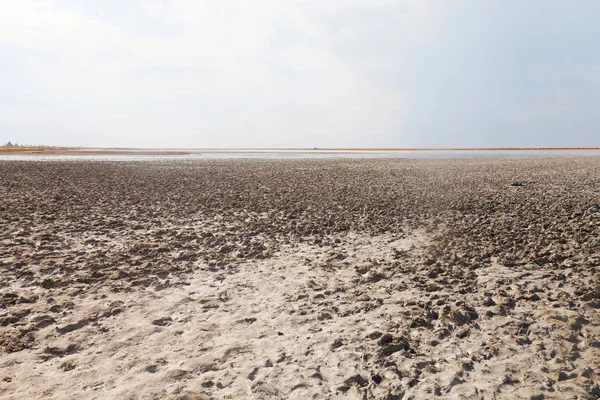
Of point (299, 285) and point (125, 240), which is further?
point (125, 240)

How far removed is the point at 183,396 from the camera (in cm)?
376

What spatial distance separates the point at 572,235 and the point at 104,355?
9.50 metres

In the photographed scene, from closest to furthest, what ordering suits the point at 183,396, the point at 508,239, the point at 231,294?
the point at 183,396, the point at 231,294, the point at 508,239

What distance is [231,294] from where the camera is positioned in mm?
6398

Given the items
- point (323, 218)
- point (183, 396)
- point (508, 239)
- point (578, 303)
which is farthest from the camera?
point (323, 218)

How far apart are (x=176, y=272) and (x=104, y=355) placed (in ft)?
9.27

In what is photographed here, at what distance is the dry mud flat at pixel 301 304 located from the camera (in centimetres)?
407

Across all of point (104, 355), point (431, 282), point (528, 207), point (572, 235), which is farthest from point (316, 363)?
point (528, 207)

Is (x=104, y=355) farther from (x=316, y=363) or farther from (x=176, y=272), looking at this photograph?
(x=176, y=272)

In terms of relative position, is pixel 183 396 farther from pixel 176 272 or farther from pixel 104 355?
pixel 176 272

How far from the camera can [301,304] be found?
5984 millimetres

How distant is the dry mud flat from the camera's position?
407 centimetres

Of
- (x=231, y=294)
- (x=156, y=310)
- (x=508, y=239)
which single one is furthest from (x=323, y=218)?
(x=156, y=310)

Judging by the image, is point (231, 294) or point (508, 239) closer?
point (231, 294)
